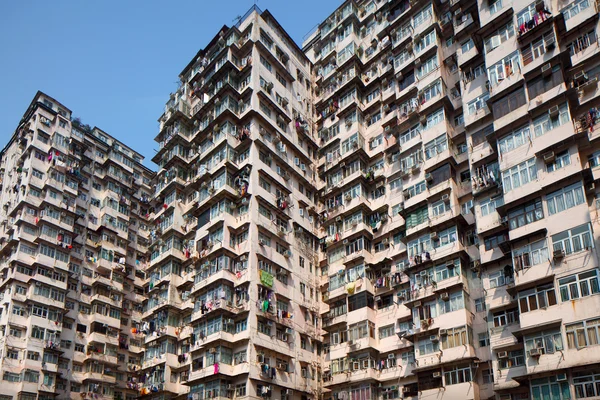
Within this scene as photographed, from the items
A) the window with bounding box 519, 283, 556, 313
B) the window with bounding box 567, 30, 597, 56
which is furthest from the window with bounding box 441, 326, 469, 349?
the window with bounding box 567, 30, 597, 56

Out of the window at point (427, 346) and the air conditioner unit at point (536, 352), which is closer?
the air conditioner unit at point (536, 352)

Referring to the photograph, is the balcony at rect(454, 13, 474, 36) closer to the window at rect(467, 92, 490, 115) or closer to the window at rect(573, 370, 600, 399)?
the window at rect(467, 92, 490, 115)

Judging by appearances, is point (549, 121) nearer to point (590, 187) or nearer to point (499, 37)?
point (590, 187)

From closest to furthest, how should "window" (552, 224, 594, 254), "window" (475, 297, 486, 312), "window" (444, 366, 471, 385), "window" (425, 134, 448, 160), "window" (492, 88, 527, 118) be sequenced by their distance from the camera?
"window" (552, 224, 594, 254)
"window" (444, 366, 471, 385)
"window" (492, 88, 527, 118)
"window" (475, 297, 486, 312)
"window" (425, 134, 448, 160)

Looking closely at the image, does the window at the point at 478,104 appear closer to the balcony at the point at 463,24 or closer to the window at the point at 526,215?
the balcony at the point at 463,24

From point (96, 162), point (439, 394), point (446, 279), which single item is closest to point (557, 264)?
point (446, 279)

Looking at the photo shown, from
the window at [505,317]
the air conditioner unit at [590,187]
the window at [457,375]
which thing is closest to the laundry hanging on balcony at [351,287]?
the window at [457,375]

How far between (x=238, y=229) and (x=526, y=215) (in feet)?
68.9

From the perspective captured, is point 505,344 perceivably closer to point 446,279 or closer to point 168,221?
point 446,279

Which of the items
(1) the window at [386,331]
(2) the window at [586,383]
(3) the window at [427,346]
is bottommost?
(2) the window at [586,383]

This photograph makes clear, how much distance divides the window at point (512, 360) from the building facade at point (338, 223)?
19 cm

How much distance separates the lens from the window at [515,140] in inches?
1192

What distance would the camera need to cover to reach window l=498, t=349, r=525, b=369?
28297 millimetres

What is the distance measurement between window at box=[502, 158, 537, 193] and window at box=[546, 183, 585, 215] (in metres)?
1.55
